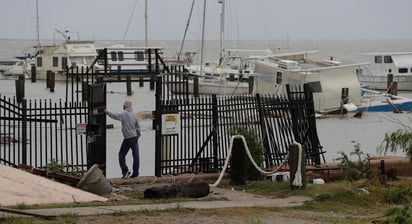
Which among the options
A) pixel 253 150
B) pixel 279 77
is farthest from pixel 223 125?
pixel 279 77

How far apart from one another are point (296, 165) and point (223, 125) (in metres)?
3.37

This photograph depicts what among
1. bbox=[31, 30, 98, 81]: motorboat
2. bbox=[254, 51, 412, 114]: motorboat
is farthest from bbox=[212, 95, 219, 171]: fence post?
bbox=[31, 30, 98, 81]: motorboat

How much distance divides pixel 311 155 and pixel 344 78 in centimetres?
3061

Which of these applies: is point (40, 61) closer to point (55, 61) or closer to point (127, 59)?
point (55, 61)

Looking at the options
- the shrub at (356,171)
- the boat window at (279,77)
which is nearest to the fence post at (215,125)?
the shrub at (356,171)

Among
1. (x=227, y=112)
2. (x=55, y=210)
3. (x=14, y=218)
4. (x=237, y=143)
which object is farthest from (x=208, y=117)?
(x=14, y=218)

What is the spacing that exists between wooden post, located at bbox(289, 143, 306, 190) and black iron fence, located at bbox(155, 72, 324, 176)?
9.18ft

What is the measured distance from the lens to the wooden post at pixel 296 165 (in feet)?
52.6

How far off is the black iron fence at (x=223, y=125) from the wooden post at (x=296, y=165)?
9.18ft

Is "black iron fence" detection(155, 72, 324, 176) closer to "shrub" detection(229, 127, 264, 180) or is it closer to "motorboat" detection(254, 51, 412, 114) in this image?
"shrub" detection(229, 127, 264, 180)

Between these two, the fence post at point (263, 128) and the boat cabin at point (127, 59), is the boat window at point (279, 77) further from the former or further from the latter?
the fence post at point (263, 128)

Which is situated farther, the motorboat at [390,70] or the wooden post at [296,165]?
Result: the motorboat at [390,70]

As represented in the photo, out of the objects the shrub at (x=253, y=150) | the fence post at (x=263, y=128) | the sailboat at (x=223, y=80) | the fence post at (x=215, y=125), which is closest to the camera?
the shrub at (x=253, y=150)

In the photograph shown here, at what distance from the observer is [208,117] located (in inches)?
756
